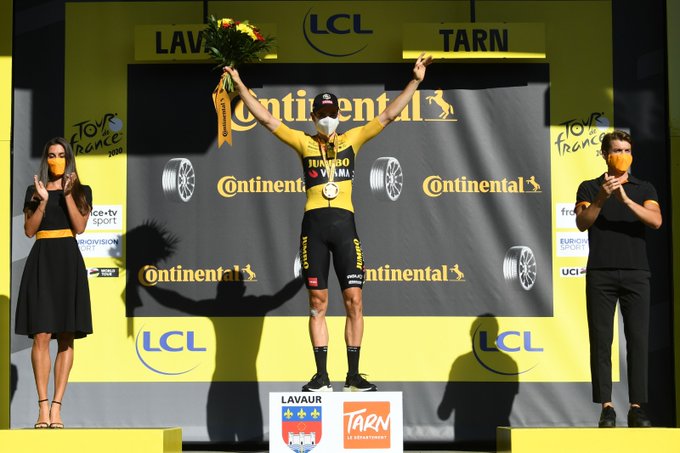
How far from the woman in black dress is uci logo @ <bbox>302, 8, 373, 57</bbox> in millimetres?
1988

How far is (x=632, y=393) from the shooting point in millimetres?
5344

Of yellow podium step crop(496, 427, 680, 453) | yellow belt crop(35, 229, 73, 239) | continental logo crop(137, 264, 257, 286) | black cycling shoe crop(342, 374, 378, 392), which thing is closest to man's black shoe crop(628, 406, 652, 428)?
yellow podium step crop(496, 427, 680, 453)

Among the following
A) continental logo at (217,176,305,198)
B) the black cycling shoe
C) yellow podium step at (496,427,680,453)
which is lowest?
yellow podium step at (496,427,680,453)

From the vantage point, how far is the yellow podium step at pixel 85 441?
4941mm

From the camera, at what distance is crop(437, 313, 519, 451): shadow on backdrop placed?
6.67 metres

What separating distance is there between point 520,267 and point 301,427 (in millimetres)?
2170

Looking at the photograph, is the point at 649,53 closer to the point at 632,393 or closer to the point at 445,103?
the point at 445,103

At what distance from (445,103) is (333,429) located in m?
2.52

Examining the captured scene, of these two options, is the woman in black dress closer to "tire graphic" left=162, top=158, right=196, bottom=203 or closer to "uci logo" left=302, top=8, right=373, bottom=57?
"tire graphic" left=162, top=158, right=196, bottom=203

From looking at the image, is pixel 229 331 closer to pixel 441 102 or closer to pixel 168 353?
pixel 168 353

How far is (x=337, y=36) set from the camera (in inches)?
270

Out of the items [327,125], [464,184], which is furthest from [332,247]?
[464,184]

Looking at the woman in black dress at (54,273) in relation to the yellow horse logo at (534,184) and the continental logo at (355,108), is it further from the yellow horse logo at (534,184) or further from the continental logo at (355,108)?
the yellow horse logo at (534,184)

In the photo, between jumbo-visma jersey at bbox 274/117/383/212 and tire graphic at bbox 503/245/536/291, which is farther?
tire graphic at bbox 503/245/536/291
